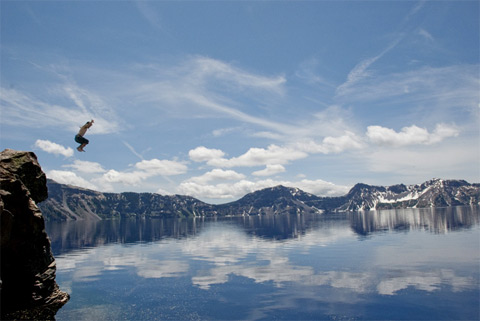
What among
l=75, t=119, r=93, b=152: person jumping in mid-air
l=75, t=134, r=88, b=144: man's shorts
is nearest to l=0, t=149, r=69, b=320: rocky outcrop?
l=75, t=119, r=93, b=152: person jumping in mid-air

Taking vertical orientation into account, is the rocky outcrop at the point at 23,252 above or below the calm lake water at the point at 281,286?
above

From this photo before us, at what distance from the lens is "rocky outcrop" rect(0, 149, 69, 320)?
3541 cm

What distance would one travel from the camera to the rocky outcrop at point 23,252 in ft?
116

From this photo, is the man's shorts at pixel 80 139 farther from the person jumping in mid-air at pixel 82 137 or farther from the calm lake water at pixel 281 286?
the calm lake water at pixel 281 286

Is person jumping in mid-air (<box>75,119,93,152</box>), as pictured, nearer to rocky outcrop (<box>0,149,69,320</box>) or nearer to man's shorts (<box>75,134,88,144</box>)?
man's shorts (<box>75,134,88,144</box>)

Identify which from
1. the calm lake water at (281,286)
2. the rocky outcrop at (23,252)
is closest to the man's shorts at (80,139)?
the rocky outcrop at (23,252)

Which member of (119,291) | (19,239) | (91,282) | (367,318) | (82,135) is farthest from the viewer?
(91,282)

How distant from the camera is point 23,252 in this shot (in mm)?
38375

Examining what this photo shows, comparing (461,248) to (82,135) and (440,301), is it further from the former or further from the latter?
(82,135)

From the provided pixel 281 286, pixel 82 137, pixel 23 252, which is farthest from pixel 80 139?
pixel 281 286

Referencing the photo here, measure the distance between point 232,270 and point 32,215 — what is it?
4795cm

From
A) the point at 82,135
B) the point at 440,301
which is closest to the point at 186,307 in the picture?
the point at 82,135

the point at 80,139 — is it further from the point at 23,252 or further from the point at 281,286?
the point at 281,286

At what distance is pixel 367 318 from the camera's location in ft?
134
